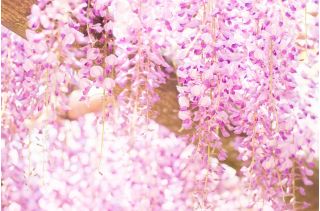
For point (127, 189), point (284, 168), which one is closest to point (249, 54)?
point (284, 168)

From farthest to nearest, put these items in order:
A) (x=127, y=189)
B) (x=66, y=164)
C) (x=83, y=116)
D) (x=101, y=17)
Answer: (x=83, y=116) → (x=66, y=164) → (x=127, y=189) → (x=101, y=17)

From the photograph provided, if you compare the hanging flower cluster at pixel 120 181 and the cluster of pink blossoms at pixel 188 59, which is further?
the hanging flower cluster at pixel 120 181

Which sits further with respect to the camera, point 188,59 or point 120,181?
point 120,181

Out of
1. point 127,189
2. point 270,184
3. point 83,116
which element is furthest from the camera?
point 83,116

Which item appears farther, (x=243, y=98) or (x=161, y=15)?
(x=243, y=98)

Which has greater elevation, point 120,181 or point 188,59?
point 188,59

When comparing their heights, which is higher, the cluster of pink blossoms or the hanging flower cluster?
the cluster of pink blossoms

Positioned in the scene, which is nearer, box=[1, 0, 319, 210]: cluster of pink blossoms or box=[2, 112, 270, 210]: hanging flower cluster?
box=[1, 0, 319, 210]: cluster of pink blossoms

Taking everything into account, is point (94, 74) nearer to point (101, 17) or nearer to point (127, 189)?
point (101, 17)

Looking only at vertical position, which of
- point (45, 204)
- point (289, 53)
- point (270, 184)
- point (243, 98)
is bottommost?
point (45, 204)

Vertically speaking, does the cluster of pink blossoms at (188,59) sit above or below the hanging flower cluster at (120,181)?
above

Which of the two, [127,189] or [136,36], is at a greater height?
[136,36]
